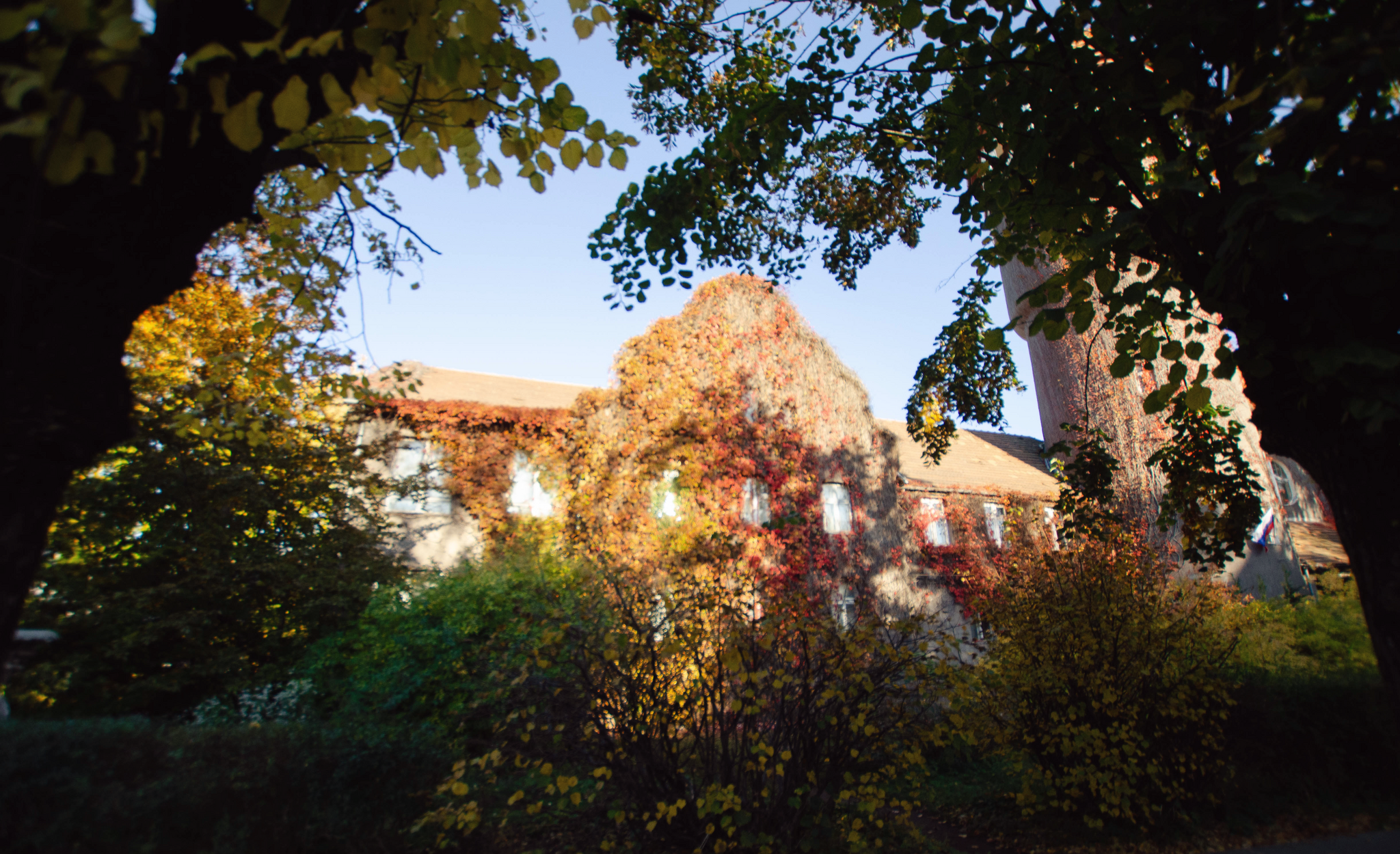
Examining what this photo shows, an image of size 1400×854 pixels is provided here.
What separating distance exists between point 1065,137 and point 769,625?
3.67 meters

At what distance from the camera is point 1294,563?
1722 cm

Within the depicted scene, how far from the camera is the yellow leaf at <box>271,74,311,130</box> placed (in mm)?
2051

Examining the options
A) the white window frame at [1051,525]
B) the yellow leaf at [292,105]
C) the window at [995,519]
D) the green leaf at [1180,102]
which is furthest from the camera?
the window at [995,519]

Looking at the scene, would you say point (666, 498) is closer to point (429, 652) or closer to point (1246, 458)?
point (429, 652)

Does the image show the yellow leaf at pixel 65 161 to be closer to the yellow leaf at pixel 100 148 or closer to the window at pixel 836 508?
the yellow leaf at pixel 100 148

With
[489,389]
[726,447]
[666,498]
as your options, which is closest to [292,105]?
[666,498]

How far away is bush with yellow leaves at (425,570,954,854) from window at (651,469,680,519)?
8291mm

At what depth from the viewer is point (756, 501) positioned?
1497 cm

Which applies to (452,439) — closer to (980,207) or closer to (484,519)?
(484,519)

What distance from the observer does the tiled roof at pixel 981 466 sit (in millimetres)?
20484

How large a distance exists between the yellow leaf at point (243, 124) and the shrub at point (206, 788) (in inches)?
208

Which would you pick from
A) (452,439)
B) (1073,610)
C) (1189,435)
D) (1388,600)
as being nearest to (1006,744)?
(1073,610)

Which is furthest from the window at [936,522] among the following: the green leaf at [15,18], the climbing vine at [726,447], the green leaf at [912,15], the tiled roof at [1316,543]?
the green leaf at [15,18]

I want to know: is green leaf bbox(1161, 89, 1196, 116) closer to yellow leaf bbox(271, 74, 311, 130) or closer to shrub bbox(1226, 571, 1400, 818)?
yellow leaf bbox(271, 74, 311, 130)
